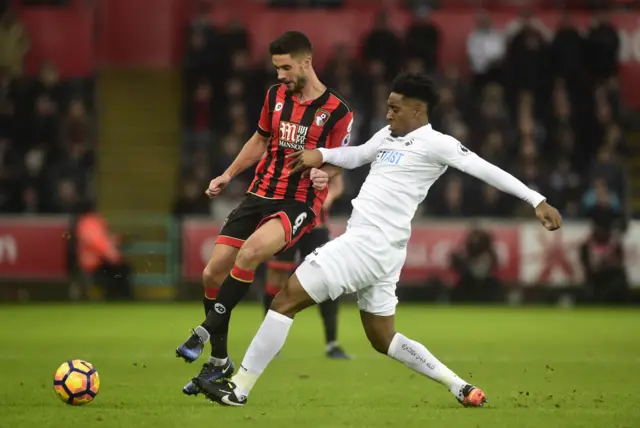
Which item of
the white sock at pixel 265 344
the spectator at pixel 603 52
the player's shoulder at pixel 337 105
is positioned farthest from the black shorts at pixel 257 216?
the spectator at pixel 603 52

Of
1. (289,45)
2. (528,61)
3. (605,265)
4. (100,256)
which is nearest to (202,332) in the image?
(289,45)

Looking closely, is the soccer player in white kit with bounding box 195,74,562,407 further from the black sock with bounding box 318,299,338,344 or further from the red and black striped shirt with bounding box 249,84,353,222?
the black sock with bounding box 318,299,338,344

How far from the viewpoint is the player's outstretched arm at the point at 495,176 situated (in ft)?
22.8

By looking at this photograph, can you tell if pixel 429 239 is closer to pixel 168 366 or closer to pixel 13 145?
pixel 13 145

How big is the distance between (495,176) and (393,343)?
1.28 meters

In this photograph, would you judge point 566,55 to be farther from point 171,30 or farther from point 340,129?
point 340,129

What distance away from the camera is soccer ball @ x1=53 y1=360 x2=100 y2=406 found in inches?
297

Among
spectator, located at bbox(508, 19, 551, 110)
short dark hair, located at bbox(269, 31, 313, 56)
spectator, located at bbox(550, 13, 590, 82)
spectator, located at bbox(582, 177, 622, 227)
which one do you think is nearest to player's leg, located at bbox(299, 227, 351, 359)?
short dark hair, located at bbox(269, 31, 313, 56)

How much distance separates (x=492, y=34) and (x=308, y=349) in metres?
10.5

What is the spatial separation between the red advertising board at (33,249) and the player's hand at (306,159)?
1115cm

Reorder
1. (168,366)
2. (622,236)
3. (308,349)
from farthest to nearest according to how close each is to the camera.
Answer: (622,236)
(308,349)
(168,366)

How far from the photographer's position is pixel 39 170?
19.5 metres

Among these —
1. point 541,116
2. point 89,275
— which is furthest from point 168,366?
point 541,116

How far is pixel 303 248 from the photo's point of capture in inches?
446
